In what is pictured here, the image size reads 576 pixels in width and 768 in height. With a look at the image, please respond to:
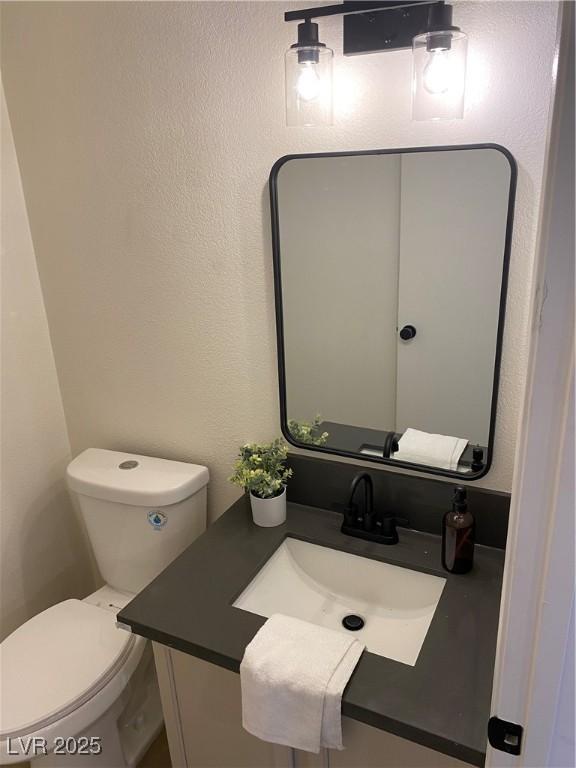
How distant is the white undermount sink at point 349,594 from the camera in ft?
4.09

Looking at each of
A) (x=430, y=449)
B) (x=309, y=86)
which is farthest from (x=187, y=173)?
(x=430, y=449)

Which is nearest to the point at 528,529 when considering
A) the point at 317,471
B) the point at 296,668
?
the point at 296,668

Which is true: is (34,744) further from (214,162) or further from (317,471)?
(214,162)

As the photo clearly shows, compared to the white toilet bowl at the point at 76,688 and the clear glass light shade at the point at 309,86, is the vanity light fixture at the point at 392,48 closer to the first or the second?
the clear glass light shade at the point at 309,86

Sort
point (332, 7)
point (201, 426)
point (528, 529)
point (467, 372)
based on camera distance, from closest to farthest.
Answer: point (528, 529)
point (332, 7)
point (467, 372)
point (201, 426)

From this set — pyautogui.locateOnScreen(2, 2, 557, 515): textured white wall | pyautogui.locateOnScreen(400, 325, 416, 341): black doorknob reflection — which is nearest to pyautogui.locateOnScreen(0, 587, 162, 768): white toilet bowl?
pyautogui.locateOnScreen(2, 2, 557, 515): textured white wall

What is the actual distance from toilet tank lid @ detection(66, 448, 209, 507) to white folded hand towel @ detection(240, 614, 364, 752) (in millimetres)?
585

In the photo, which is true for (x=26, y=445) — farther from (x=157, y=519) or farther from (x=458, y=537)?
(x=458, y=537)

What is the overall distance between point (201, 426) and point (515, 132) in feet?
3.57

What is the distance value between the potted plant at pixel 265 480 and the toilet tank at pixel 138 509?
0.22 m

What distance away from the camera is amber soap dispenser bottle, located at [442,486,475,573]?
1.24m

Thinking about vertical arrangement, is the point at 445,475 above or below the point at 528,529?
below

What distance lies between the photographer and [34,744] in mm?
1359

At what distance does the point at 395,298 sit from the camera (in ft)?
4.32
